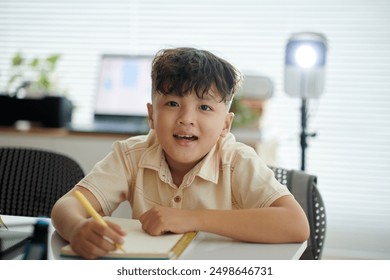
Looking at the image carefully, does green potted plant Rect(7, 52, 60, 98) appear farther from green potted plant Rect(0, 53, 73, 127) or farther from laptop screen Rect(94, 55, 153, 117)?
laptop screen Rect(94, 55, 153, 117)

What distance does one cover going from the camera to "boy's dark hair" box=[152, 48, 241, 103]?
82 centimetres

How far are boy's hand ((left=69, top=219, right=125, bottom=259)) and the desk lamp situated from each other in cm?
104

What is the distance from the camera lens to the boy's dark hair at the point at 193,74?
823 mm

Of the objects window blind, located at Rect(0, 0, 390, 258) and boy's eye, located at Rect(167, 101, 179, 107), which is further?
window blind, located at Rect(0, 0, 390, 258)

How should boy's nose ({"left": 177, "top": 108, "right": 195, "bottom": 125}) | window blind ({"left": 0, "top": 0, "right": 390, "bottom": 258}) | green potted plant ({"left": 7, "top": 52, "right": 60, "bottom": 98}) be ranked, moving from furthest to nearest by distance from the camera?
1. green potted plant ({"left": 7, "top": 52, "right": 60, "bottom": 98})
2. window blind ({"left": 0, "top": 0, "right": 390, "bottom": 258})
3. boy's nose ({"left": 177, "top": 108, "right": 195, "bottom": 125})

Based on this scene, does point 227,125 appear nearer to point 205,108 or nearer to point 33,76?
point 205,108

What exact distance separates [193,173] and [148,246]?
8.2 inches

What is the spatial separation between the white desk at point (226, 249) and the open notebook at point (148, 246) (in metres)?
0.01

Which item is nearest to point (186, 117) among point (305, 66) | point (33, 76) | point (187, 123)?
point (187, 123)

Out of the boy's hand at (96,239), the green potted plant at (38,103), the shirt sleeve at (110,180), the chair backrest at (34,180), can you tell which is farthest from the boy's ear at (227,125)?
the green potted plant at (38,103)

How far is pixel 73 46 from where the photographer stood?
254cm

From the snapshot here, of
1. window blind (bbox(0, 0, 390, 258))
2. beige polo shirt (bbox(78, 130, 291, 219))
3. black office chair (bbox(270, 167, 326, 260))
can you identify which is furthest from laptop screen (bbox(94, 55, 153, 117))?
beige polo shirt (bbox(78, 130, 291, 219))

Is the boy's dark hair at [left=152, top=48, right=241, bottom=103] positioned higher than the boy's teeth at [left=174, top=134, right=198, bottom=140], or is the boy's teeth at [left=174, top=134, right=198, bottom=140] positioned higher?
the boy's dark hair at [left=152, top=48, right=241, bottom=103]
